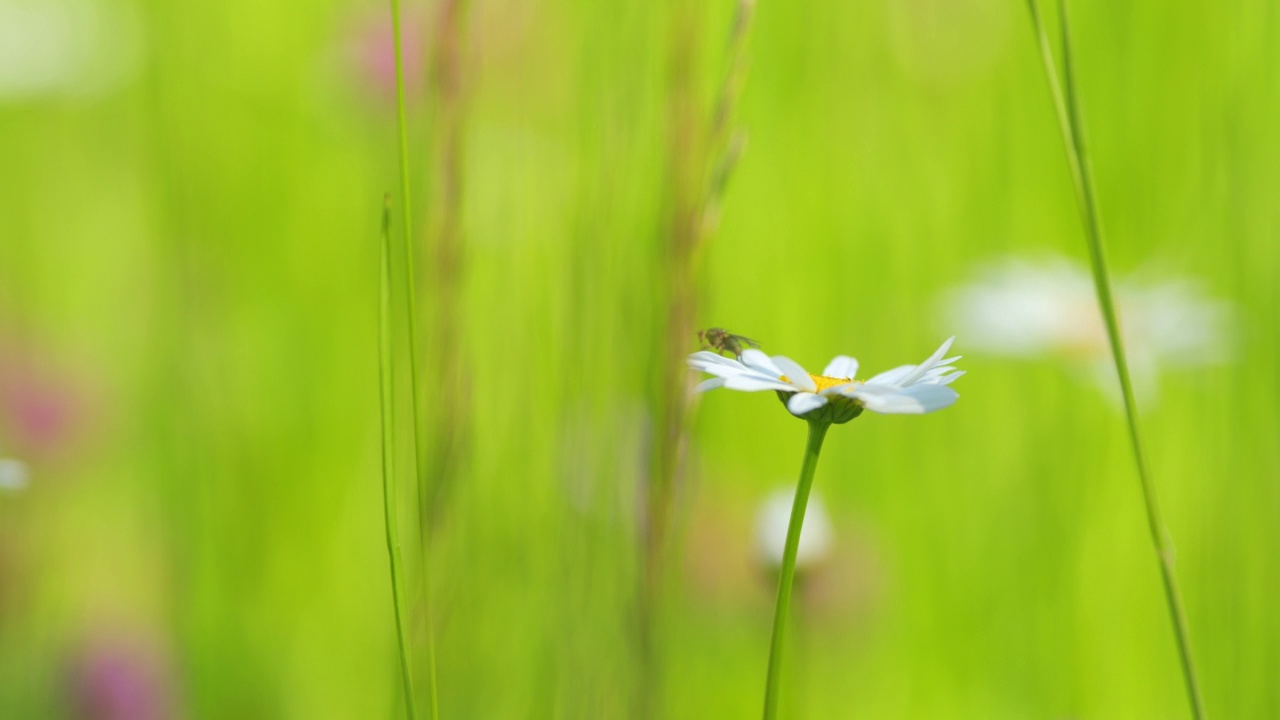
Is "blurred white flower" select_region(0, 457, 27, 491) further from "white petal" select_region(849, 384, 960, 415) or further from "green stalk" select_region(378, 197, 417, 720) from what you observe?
"white petal" select_region(849, 384, 960, 415)

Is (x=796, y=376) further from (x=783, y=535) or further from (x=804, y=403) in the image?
(x=783, y=535)

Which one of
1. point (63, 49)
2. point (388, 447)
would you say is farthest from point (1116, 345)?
point (63, 49)

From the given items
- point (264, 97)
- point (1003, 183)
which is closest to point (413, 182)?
point (1003, 183)

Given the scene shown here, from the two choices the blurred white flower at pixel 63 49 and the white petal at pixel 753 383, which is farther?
the blurred white flower at pixel 63 49

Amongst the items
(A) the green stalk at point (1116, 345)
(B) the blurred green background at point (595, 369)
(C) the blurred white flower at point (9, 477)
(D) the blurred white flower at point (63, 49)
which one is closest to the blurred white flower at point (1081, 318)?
(B) the blurred green background at point (595, 369)

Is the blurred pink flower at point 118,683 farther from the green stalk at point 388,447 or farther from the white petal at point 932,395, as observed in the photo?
the white petal at point 932,395

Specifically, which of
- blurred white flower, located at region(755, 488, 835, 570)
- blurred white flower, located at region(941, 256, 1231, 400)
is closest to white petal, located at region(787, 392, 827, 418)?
blurred white flower, located at region(755, 488, 835, 570)
